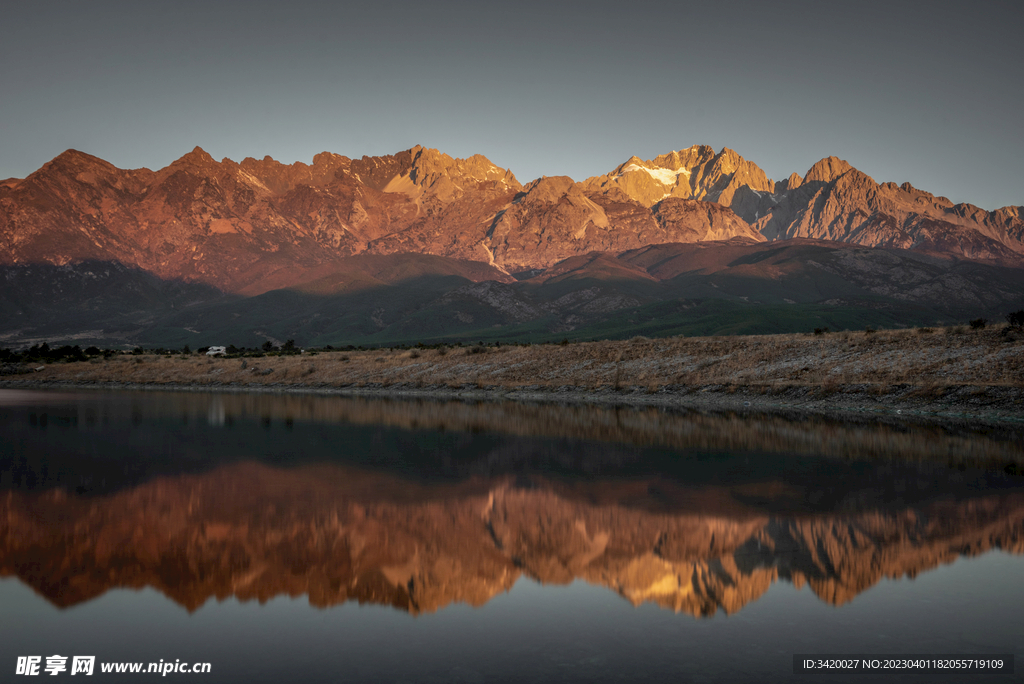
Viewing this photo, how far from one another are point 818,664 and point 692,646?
4.80 feet

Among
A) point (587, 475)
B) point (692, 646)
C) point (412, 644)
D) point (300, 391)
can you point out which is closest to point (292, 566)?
point (412, 644)

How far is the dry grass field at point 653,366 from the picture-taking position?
157ft

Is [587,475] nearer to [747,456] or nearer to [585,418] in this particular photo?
[747,456]

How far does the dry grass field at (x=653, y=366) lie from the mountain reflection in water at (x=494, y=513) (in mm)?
17764

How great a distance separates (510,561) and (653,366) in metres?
54.1

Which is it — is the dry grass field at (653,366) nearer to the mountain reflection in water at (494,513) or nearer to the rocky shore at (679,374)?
the rocky shore at (679,374)

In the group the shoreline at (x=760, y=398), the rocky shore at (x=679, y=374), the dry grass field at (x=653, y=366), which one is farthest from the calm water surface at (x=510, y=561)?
the dry grass field at (x=653, y=366)

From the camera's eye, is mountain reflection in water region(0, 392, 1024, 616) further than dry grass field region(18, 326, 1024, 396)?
No

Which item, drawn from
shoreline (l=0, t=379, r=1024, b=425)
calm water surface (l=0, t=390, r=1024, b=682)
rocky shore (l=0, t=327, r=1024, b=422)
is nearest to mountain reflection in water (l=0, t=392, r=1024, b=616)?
calm water surface (l=0, t=390, r=1024, b=682)

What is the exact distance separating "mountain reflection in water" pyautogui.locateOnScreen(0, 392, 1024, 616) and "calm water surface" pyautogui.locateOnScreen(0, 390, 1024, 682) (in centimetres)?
9

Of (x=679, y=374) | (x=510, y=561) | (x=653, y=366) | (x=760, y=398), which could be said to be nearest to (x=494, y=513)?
(x=510, y=561)

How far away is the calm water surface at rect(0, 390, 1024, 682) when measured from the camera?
900 cm

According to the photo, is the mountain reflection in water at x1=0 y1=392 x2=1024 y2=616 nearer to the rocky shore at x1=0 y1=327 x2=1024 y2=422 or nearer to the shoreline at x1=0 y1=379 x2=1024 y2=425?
the shoreline at x1=0 y1=379 x2=1024 y2=425

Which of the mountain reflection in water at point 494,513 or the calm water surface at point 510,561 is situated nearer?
the calm water surface at point 510,561
